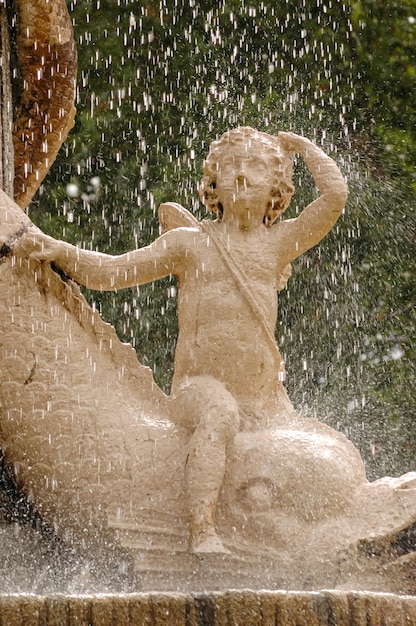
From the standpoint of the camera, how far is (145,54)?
11.0 m

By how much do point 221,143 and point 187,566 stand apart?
1.85 metres

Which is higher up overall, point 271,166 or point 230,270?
point 271,166

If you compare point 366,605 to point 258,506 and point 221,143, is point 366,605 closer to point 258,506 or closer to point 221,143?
point 258,506

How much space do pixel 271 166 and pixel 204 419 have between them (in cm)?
120

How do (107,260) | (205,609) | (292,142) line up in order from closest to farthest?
(205,609) < (107,260) < (292,142)

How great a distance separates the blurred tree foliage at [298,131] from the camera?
10.1 metres

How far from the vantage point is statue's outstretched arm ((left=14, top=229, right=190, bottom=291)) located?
4.95 meters

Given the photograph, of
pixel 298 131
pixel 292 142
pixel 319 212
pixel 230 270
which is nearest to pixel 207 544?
pixel 230 270

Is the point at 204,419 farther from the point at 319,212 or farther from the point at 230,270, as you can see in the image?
the point at 319,212

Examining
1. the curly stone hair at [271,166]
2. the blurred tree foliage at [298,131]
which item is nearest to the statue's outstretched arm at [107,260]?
the curly stone hair at [271,166]

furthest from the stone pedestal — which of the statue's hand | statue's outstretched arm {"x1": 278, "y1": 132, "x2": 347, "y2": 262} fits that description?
the statue's hand

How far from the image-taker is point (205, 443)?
4613 millimetres

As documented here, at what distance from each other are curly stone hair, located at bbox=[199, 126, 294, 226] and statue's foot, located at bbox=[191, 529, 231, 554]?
4.79 ft

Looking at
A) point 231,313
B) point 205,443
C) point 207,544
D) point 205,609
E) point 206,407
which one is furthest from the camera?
point 231,313
